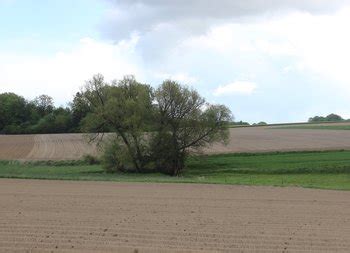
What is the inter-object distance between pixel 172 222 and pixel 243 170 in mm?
38285

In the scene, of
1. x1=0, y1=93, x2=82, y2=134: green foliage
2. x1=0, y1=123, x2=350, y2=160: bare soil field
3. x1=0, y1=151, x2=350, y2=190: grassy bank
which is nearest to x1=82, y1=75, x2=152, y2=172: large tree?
x1=0, y1=151, x2=350, y2=190: grassy bank

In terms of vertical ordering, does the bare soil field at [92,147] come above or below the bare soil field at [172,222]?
above

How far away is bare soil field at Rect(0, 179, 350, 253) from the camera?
12.8 meters

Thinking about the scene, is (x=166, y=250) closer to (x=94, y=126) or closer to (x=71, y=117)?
(x=94, y=126)

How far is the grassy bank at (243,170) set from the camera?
1784 inches

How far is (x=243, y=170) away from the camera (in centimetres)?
5447

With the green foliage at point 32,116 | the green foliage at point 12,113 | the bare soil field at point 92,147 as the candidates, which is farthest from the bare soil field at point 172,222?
the green foliage at point 12,113

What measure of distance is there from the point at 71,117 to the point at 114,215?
115 m

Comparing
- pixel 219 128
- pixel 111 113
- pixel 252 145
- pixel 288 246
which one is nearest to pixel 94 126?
pixel 111 113

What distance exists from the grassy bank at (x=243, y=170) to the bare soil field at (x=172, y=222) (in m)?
17.3

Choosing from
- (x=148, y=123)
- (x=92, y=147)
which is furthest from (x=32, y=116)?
(x=148, y=123)

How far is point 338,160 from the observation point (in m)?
57.1

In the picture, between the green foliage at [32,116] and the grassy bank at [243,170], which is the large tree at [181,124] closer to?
the grassy bank at [243,170]

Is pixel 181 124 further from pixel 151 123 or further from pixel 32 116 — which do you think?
pixel 32 116
